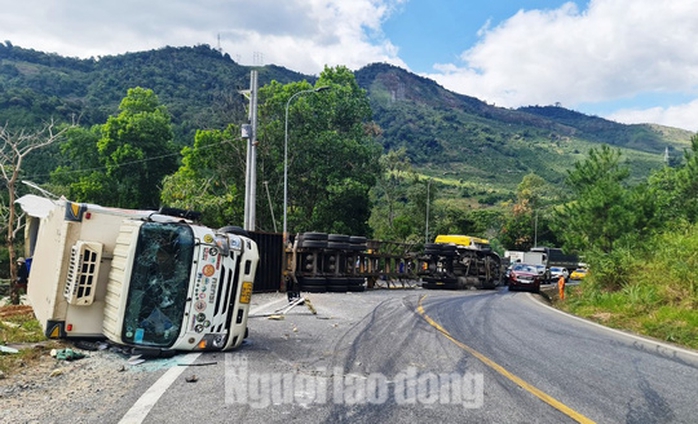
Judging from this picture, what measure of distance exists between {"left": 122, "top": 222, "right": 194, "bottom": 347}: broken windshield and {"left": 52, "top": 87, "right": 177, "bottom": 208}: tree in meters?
44.8

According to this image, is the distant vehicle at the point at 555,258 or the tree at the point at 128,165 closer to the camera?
the tree at the point at 128,165

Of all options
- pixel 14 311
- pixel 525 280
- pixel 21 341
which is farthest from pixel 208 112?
pixel 21 341

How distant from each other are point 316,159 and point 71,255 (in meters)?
30.6

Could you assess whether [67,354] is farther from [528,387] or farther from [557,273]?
[557,273]

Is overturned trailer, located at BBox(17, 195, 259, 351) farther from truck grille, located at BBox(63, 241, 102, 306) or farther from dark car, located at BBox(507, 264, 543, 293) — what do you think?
dark car, located at BBox(507, 264, 543, 293)

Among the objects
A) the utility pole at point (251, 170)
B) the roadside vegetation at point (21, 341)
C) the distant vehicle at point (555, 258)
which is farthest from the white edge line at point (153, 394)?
the distant vehicle at point (555, 258)

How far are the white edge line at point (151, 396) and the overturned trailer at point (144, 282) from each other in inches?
21.6

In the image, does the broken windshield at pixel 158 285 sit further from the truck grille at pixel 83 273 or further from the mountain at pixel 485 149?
the mountain at pixel 485 149

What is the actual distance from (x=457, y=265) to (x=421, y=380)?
23.9 metres

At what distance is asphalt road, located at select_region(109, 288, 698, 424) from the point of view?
441cm

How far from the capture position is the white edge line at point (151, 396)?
4082 millimetres

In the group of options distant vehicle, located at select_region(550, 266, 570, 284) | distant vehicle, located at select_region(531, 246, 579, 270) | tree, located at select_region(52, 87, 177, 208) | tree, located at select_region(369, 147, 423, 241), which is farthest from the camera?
tree, located at select_region(369, 147, 423, 241)

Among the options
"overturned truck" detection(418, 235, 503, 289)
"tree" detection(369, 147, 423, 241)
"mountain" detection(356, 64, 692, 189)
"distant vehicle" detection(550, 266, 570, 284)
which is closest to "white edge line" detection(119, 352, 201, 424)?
"overturned truck" detection(418, 235, 503, 289)

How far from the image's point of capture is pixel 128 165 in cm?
4903
